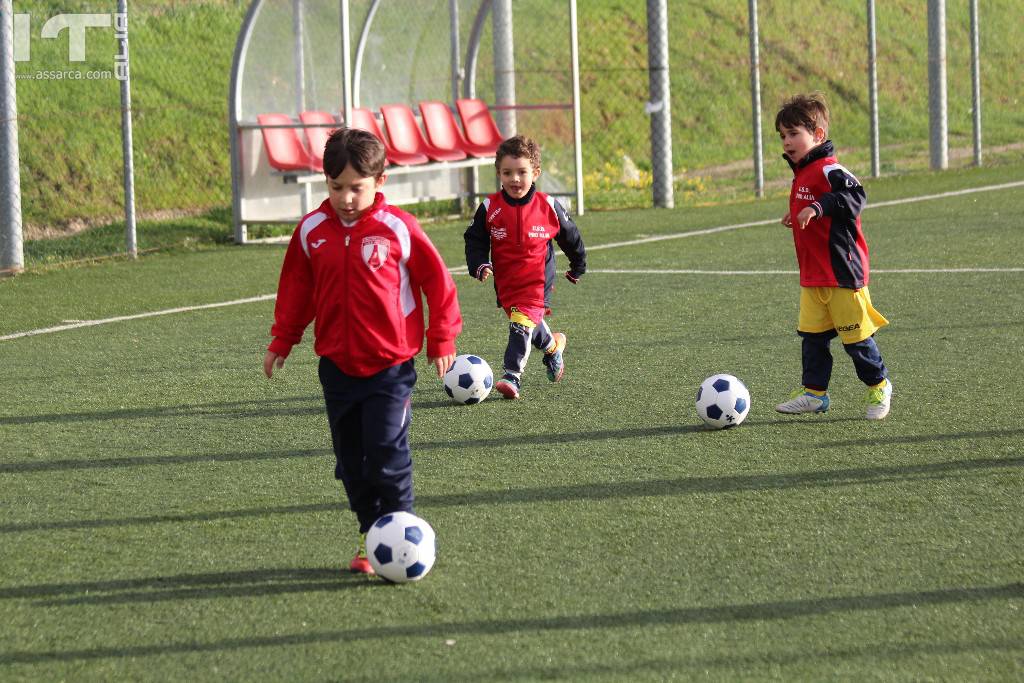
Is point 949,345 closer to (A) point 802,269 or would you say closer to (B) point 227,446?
(A) point 802,269

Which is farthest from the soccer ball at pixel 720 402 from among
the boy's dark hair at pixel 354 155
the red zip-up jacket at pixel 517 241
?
the boy's dark hair at pixel 354 155

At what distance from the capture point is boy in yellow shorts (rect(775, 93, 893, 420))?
627 centimetres

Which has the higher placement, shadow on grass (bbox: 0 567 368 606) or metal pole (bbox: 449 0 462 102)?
metal pole (bbox: 449 0 462 102)

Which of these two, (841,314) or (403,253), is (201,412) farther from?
(841,314)

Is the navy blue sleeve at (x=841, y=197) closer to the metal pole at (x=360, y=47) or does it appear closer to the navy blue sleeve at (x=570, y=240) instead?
the navy blue sleeve at (x=570, y=240)

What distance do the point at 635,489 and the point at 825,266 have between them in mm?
1722

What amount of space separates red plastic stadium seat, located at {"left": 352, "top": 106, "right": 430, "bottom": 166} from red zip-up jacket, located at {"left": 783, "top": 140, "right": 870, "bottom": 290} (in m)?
9.21

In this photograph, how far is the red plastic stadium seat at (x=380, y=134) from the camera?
15.3 meters

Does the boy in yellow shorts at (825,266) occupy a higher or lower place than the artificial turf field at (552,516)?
higher

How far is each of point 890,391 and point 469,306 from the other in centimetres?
422

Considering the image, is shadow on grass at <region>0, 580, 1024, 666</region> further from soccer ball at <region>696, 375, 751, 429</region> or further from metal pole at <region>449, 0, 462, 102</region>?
metal pole at <region>449, 0, 462, 102</region>

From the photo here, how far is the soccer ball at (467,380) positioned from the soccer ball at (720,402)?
3.65 ft

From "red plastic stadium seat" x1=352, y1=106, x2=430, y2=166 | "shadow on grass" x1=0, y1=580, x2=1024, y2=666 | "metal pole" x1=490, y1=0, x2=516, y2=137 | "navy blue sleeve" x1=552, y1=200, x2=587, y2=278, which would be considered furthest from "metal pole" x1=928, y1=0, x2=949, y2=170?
"shadow on grass" x1=0, y1=580, x2=1024, y2=666

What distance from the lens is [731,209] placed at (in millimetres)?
16656
